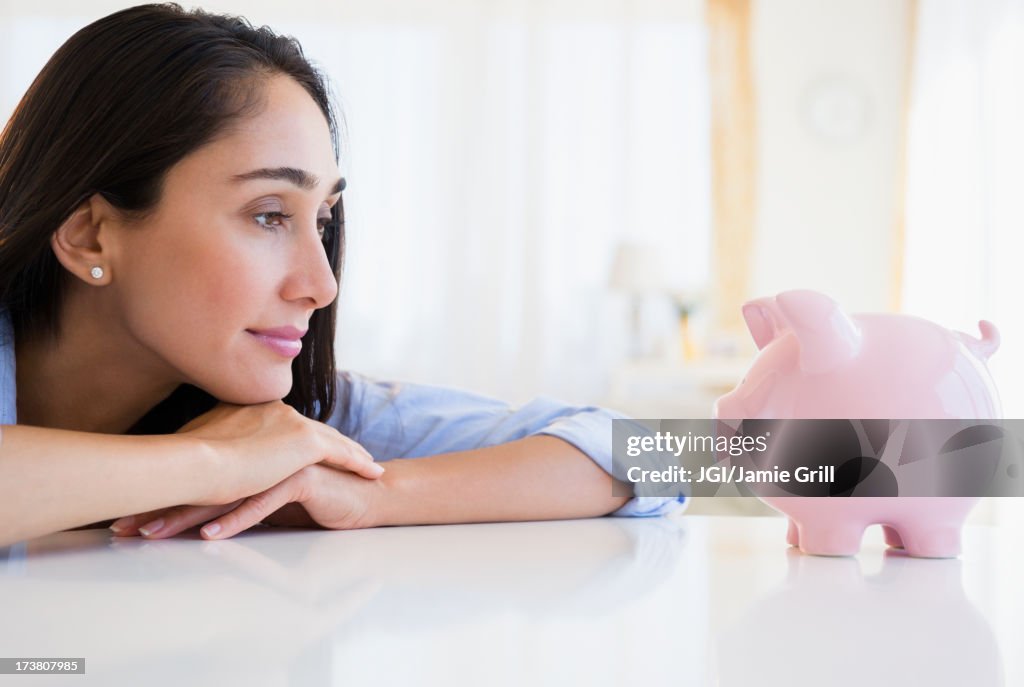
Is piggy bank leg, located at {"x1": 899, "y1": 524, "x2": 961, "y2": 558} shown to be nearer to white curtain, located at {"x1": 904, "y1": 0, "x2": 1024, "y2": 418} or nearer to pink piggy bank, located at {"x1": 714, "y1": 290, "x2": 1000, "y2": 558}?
pink piggy bank, located at {"x1": 714, "y1": 290, "x2": 1000, "y2": 558}

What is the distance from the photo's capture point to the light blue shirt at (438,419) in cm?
118

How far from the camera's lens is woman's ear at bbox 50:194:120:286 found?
103 cm

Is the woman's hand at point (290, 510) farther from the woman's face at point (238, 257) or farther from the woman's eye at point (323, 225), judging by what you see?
the woman's eye at point (323, 225)

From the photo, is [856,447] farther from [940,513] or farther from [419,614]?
[419,614]

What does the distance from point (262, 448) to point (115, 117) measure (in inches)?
15.3

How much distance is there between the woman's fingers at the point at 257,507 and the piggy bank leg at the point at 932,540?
535 mm

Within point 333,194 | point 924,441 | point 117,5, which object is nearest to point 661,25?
point 117,5

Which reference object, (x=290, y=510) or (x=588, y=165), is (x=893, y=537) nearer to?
(x=290, y=510)

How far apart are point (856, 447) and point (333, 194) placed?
0.63 meters

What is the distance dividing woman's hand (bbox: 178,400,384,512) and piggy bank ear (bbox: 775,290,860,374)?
1.43 ft

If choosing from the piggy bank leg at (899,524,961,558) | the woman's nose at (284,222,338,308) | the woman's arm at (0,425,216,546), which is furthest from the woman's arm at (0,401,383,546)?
the piggy bank leg at (899,524,961,558)

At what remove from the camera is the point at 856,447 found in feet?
2.48

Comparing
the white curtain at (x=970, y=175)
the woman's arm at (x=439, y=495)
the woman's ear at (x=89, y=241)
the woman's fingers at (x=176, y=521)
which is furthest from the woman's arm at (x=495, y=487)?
the white curtain at (x=970, y=175)

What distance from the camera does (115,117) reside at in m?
1.00
